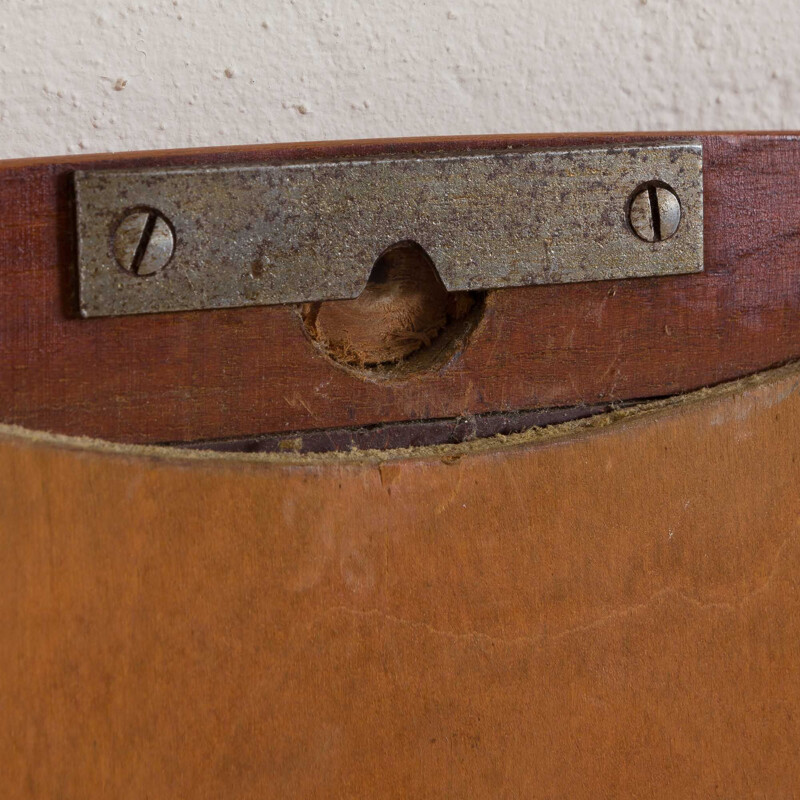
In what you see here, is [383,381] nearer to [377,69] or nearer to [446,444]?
[446,444]

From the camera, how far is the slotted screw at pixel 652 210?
51 centimetres

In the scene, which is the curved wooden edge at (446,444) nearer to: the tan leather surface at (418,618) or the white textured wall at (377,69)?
the tan leather surface at (418,618)

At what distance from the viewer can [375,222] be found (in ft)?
1.56

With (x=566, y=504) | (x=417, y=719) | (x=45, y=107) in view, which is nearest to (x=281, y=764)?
(x=417, y=719)

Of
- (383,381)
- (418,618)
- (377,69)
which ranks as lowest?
(418,618)

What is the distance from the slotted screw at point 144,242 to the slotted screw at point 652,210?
23 cm

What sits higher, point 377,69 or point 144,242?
point 377,69

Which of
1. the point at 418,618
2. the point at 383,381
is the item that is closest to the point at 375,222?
the point at 383,381

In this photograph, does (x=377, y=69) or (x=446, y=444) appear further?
(x=377, y=69)

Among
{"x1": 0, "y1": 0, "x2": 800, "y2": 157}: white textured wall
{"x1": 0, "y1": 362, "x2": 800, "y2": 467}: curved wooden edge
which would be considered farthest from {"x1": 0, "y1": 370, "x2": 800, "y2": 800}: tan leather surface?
{"x1": 0, "y1": 0, "x2": 800, "y2": 157}: white textured wall

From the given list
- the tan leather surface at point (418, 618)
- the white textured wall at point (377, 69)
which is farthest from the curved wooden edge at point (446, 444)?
the white textured wall at point (377, 69)

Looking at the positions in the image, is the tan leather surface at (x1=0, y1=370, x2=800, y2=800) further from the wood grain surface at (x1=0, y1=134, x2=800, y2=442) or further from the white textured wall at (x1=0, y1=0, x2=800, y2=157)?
the white textured wall at (x1=0, y1=0, x2=800, y2=157)

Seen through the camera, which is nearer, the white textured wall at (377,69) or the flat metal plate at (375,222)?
the flat metal plate at (375,222)

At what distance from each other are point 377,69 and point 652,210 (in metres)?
0.29
